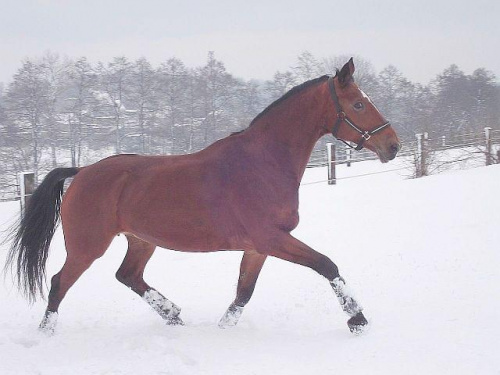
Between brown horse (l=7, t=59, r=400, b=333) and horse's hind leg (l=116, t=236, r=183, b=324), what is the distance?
0.02m

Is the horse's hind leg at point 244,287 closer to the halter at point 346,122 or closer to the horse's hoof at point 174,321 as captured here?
the horse's hoof at point 174,321

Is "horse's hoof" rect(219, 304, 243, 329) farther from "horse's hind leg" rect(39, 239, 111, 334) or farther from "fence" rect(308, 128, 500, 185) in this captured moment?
"fence" rect(308, 128, 500, 185)

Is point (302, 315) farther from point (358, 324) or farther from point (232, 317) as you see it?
point (358, 324)

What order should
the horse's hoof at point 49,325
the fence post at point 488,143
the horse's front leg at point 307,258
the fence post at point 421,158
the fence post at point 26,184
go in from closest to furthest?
the horse's front leg at point 307,258 → the horse's hoof at point 49,325 → the fence post at point 26,184 → the fence post at point 421,158 → the fence post at point 488,143

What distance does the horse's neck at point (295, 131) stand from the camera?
12.8 feet

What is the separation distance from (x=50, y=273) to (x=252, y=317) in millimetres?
3959

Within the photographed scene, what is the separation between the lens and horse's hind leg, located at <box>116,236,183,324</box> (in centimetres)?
425

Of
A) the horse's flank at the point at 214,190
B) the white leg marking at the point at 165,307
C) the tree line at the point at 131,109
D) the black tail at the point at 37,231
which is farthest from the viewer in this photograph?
the tree line at the point at 131,109

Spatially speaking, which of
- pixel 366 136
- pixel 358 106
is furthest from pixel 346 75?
pixel 366 136

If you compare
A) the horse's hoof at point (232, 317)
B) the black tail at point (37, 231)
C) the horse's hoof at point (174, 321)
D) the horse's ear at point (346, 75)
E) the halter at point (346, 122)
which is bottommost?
the horse's hoof at point (174, 321)

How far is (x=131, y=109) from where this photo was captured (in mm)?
35406

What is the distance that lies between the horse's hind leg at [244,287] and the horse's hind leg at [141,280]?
17.5 inches

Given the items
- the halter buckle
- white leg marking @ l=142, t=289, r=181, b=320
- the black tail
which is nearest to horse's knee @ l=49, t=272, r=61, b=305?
the black tail

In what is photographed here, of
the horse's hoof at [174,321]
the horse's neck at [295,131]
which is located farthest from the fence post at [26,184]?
the horse's neck at [295,131]
